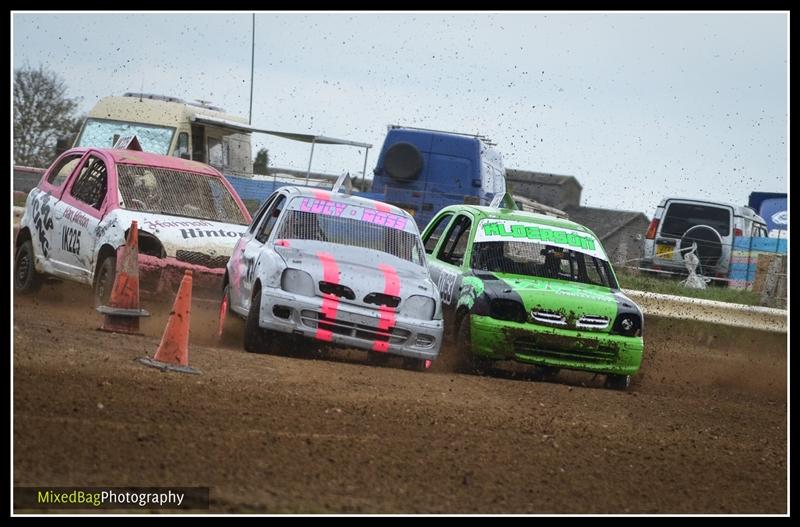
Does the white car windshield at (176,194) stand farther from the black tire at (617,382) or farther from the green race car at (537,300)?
the black tire at (617,382)

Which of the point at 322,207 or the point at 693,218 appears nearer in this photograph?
the point at 322,207

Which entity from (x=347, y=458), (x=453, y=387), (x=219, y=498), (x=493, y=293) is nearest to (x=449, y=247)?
(x=493, y=293)

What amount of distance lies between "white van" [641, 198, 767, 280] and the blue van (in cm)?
293

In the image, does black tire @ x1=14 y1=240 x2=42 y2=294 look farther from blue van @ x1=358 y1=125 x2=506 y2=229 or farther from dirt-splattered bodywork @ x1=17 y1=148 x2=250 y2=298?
blue van @ x1=358 y1=125 x2=506 y2=229

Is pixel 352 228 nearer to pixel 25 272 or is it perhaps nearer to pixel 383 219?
pixel 383 219

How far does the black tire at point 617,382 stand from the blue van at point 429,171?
34.4 ft

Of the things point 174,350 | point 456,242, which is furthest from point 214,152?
point 174,350

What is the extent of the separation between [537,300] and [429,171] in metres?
11.1

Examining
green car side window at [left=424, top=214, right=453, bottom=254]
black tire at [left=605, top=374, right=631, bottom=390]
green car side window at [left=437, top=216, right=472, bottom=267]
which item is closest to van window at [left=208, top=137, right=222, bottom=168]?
green car side window at [left=424, top=214, right=453, bottom=254]

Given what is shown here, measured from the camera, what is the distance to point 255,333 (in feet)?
34.6

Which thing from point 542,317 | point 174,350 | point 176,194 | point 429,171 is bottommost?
point 174,350

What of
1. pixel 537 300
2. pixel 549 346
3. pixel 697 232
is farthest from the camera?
pixel 697 232

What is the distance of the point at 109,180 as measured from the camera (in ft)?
41.8

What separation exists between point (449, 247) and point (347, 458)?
6028 mm
